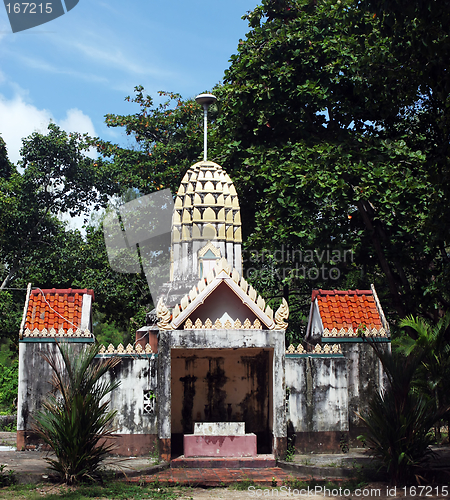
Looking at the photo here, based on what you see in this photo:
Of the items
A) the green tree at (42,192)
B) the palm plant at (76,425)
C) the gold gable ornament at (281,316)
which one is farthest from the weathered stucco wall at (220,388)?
the green tree at (42,192)

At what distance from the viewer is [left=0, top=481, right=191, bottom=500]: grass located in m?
10.1

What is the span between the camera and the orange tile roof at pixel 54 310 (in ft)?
48.3

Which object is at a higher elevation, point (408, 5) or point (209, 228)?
point (408, 5)

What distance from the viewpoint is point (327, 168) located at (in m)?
19.0

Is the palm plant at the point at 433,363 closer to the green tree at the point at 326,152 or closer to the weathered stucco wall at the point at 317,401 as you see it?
the weathered stucco wall at the point at 317,401

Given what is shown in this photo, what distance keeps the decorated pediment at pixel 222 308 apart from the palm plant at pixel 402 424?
2.90m

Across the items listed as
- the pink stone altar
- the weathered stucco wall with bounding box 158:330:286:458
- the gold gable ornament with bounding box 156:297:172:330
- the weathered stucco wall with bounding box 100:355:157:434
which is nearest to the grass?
the weathered stucco wall with bounding box 158:330:286:458

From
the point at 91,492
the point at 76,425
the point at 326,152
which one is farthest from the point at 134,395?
the point at 326,152

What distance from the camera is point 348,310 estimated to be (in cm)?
1582

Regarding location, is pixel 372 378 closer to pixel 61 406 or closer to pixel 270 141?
pixel 61 406

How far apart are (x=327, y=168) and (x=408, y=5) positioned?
827 centimetres

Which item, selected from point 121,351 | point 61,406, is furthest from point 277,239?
point 61,406

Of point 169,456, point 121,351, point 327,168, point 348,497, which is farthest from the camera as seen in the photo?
point 327,168

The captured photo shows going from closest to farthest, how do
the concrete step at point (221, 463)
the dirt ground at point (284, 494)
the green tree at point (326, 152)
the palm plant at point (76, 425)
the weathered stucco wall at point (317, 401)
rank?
1. the dirt ground at point (284, 494)
2. the palm plant at point (76, 425)
3. the concrete step at point (221, 463)
4. the weathered stucco wall at point (317, 401)
5. the green tree at point (326, 152)
